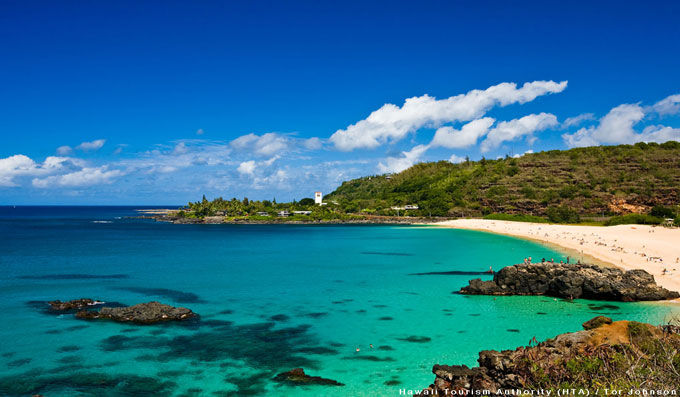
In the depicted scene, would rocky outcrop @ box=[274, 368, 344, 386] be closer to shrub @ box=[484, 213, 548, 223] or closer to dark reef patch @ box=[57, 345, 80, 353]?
dark reef patch @ box=[57, 345, 80, 353]

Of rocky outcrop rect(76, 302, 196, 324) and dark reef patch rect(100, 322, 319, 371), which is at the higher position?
rocky outcrop rect(76, 302, 196, 324)

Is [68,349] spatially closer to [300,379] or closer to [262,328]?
[262,328]

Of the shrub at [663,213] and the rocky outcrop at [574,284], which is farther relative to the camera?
the shrub at [663,213]


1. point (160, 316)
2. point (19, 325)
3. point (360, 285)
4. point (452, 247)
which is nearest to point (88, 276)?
point (19, 325)

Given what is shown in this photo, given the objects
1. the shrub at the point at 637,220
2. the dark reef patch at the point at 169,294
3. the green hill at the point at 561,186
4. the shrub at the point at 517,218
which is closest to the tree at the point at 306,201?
the green hill at the point at 561,186

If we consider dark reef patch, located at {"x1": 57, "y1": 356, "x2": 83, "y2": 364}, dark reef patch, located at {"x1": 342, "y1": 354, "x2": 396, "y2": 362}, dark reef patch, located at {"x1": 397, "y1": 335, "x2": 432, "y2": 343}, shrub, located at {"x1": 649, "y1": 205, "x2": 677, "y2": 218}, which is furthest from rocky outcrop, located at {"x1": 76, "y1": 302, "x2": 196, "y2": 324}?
shrub, located at {"x1": 649, "y1": 205, "x2": 677, "y2": 218}

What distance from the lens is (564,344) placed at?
13273 mm

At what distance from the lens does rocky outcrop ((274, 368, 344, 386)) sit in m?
15.1

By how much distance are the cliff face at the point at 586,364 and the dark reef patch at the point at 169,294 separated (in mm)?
20408

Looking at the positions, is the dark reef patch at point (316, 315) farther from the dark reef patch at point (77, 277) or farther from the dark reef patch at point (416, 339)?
the dark reef patch at point (77, 277)

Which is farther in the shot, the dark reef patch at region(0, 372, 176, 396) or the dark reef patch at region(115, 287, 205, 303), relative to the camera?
the dark reef patch at region(115, 287, 205, 303)

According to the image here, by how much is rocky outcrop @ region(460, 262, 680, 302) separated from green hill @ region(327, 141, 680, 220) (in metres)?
87.0

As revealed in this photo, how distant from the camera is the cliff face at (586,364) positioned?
31.5ft

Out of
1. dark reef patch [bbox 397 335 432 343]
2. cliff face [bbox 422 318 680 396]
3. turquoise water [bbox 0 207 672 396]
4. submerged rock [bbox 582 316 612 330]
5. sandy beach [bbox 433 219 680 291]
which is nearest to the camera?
cliff face [bbox 422 318 680 396]
